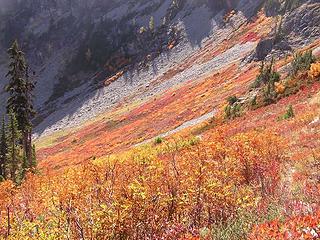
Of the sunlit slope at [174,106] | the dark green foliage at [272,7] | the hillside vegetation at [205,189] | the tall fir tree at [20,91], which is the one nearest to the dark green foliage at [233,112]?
the hillside vegetation at [205,189]

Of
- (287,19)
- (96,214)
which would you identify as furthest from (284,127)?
(287,19)

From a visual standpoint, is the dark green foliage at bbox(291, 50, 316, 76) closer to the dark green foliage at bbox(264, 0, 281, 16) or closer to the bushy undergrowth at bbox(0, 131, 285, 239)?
the bushy undergrowth at bbox(0, 131, 285, 239)

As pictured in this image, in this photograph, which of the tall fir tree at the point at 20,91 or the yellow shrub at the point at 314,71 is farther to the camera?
the tall fir tree at the point at 20,91

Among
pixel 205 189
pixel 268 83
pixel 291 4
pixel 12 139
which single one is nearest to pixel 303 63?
pixel 268 83

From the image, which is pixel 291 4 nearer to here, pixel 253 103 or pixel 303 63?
pixel 303 63

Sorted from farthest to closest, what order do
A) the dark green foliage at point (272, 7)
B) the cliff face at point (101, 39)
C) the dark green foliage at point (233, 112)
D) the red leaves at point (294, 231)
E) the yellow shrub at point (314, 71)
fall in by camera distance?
the cliff face at point (101, 39)
the dark green foliage at point (272, 7)
the dark green foliage at point (233, 112)
the yellow shrub at point (314, 71)
the red leaves at point (294, 231)

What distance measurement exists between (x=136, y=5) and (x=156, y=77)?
162 feet

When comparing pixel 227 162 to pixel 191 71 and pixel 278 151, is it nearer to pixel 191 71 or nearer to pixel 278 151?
pixel 278 151

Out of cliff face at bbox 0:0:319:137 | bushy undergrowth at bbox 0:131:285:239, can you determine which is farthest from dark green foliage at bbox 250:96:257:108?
cliff face at bbox 0:0:319:137

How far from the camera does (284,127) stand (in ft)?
74.7

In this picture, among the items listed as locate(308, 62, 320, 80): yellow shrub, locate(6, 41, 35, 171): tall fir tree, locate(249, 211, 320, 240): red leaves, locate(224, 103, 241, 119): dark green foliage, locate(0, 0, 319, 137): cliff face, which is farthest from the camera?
locate(0, 0, 319, 137): cliff face

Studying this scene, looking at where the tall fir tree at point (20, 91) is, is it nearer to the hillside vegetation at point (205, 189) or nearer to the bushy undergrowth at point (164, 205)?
the hillside vegetation at point (205, 189)

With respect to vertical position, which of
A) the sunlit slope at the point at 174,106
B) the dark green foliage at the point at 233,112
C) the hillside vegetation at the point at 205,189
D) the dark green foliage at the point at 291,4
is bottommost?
the sunlit slope at the point at 174,106

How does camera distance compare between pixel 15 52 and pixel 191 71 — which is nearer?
pixel 15 52
